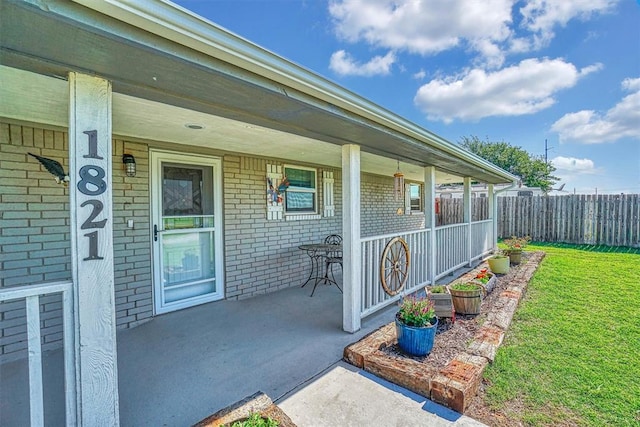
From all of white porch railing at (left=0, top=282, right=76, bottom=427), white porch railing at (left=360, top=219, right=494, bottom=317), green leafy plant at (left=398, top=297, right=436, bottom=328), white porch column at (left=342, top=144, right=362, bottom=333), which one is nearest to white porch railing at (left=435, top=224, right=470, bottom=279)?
white porch railing at (left=360, top=219, right=494, bottom=317)

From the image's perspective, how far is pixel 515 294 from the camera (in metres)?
4.48

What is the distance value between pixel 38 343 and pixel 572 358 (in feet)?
13.4

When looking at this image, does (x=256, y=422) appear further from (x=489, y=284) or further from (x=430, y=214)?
(x=489, y=284)

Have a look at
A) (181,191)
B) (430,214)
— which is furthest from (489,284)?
(181,191)

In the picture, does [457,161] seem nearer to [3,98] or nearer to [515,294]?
[515,294]

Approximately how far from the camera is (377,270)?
12.9 ft

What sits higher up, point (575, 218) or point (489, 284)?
point (575, 218)

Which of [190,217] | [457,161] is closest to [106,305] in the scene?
[190,217]

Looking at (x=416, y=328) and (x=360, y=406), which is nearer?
(x=360, y=406)

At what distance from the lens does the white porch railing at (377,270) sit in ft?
12.2

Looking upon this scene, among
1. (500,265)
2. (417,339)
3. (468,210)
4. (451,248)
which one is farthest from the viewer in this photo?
(468,210)

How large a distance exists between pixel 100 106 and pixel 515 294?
525 cm

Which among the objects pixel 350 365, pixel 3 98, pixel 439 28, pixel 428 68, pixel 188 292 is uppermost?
pixel 428 68

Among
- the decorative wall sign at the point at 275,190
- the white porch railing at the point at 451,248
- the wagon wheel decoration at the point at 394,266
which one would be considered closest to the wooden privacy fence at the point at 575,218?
the white porch railing at the point at 451,248
